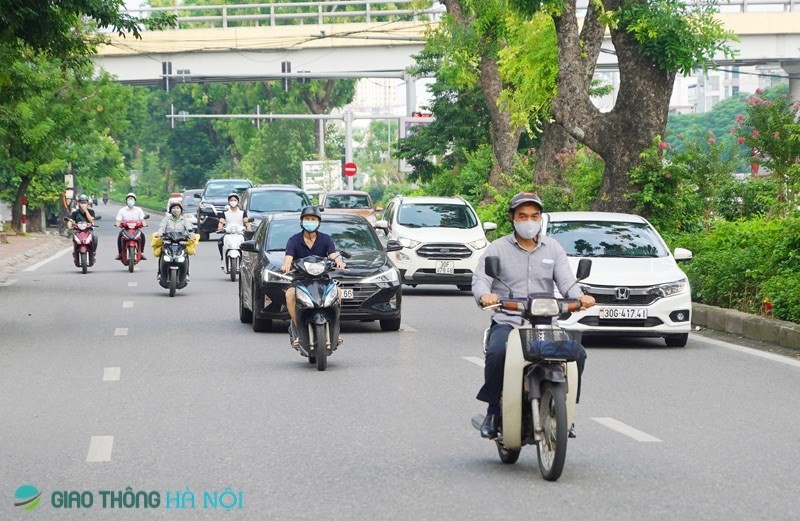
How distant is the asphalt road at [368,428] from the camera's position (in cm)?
826

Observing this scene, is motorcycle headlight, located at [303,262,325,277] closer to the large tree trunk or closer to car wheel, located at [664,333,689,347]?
car wheel, located at [664,333,689,347]

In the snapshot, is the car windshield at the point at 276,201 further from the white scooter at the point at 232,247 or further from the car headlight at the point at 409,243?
the car headlight at the point at 409,243

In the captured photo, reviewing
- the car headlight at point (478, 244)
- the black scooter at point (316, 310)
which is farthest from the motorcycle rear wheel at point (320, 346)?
the car headlight at point (478, 244)

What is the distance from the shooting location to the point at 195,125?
119 meters

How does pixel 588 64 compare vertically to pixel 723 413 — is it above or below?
above

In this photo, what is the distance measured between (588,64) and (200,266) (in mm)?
11348

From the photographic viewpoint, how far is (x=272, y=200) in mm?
38094

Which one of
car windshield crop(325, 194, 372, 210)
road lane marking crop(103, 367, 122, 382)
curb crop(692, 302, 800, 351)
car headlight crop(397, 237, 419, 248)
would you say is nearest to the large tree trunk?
car headlight crop(397, 237, 419, 248)

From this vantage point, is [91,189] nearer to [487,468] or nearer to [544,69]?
[544,69]

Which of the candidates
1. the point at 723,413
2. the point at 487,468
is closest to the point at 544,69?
the point at 723,413

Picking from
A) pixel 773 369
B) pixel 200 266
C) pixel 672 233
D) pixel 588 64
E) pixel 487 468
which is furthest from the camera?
pixel 200 266

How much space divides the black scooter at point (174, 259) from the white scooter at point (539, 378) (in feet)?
56.2

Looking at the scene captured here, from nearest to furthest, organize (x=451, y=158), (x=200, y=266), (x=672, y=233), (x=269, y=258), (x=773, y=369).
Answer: (x=773, y=369), (x=269, y=258), (x=672, y=233), (x=200, y=266), (x=451, y=158)

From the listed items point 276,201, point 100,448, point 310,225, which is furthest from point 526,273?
point 276,201
